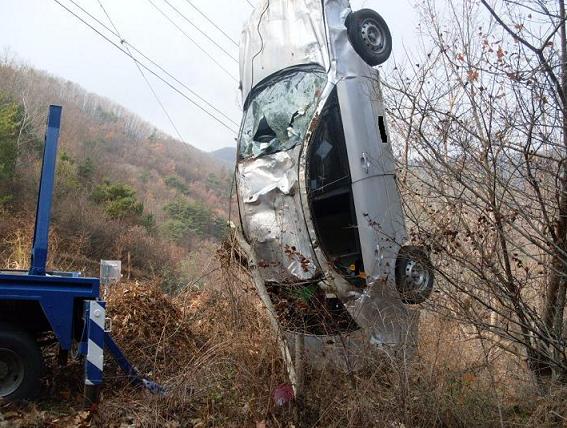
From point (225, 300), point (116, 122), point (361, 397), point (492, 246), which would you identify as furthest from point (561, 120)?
point (116, 122)

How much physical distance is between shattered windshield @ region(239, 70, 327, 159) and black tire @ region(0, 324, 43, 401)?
294cm

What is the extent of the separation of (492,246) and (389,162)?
59.3 inches

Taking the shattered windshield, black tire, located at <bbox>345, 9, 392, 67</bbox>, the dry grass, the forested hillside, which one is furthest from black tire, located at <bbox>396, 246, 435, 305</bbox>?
the forested hillside

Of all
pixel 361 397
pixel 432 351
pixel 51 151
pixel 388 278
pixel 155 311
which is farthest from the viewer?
pixel 155 311

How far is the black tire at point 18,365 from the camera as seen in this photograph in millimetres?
4586

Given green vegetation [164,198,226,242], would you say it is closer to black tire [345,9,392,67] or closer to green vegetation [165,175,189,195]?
green vegetation [165,175,189,195]

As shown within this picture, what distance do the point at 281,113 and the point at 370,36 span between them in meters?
1.30

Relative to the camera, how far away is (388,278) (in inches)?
213

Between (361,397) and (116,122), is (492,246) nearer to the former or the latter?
(361,397)

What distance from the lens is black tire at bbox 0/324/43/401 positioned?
4.59 meters

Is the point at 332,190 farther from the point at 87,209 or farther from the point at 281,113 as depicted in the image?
the point at 87,209

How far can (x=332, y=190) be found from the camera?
5633 millimetres

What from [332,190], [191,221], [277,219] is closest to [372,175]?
[332,190]

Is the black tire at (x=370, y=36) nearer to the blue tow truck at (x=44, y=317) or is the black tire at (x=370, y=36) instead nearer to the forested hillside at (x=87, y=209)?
the forested hillside at (x=87, y=209)
